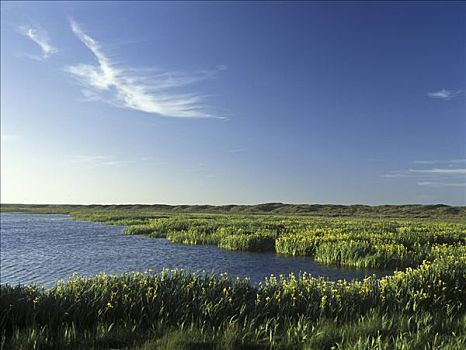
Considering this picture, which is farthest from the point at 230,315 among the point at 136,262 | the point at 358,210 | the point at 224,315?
the point at 358,210

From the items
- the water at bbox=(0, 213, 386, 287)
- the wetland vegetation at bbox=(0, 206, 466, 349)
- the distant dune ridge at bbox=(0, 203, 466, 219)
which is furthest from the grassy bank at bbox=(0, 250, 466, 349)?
the distant dune ridge at bbox=(0, 203, 466, 219)

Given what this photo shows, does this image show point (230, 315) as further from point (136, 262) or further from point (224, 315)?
point (136, 262)

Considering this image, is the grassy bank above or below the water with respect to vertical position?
above

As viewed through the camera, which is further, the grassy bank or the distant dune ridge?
the distant dune ridge

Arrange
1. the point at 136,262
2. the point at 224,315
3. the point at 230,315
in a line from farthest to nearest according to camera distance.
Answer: the point at 136,262, the point at 230,315, the point at 224,315

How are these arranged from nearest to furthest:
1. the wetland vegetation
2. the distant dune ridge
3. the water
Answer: the wetland vegetation → the water → the distant dune ridge

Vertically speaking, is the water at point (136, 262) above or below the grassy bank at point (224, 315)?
below

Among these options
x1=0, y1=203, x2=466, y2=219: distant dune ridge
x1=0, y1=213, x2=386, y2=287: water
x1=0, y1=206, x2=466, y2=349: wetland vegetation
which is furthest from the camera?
x1=0, y1=203, x2=466, y2=219: distant dune ridge

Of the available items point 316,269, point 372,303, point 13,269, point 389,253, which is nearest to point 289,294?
point 372,303

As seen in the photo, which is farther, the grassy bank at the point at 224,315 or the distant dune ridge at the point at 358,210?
the distant dune ridge at the point at 358,210

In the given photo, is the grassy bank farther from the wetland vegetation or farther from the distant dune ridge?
the distant dune ridge

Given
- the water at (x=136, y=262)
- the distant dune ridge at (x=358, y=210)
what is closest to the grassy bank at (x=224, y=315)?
the water at (x=136, y=262)

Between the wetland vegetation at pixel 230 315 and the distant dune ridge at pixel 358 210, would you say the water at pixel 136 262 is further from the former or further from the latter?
the distant dune ridge at pixel 358 210

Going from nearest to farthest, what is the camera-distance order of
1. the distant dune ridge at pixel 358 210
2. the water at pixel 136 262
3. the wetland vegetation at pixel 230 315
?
1. the wetland vegetation at pixel 230 315
2. the water at pixel 136 262
3. the distant dune ridge at pixel 358 210
